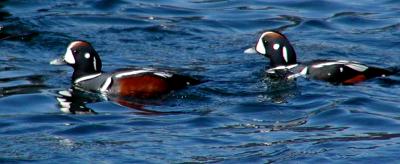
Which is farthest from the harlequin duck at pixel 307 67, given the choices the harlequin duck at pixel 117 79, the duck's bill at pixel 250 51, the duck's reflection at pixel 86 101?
the duck's reflection at pixel 86 101

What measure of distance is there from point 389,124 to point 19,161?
4057 mm

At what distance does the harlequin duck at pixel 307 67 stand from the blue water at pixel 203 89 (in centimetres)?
15

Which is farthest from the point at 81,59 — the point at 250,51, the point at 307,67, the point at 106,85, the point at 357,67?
the point at 357,67

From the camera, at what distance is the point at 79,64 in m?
15.2

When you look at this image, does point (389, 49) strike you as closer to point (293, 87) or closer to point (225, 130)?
point (293, 87)

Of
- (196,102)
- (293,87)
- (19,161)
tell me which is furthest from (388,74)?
(19,161)

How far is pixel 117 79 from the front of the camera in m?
14.6

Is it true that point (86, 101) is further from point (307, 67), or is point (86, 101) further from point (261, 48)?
point (307, 67)

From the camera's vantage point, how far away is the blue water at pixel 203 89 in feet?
39.0

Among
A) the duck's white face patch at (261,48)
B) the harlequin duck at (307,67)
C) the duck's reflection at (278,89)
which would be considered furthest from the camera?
the duck's white face patch at (261,48)

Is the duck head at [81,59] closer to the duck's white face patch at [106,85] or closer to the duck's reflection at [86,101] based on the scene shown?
the duck's reflection at [86,101]

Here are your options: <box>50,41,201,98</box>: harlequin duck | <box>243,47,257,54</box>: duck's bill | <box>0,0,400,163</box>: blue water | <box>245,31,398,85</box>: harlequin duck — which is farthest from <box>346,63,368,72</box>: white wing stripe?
<box>50,41,201,98</box>: harlequin duck

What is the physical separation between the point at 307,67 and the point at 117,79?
7.70ft

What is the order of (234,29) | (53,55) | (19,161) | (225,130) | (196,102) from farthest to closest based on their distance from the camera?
(234,29)
(53,55)
(196,102)
(225,130)
(19,161)
